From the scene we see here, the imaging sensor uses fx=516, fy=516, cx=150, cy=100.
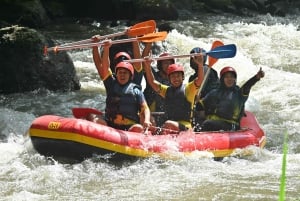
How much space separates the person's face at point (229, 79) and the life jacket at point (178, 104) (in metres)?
0.56

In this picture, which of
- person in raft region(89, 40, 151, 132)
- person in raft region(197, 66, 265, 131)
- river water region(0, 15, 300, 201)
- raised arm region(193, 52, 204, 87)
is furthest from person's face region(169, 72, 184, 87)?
river water region(0, 15, 300, 201)

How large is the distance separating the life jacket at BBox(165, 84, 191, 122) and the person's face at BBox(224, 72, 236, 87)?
560 mm

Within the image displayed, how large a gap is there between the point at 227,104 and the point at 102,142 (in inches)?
67.6

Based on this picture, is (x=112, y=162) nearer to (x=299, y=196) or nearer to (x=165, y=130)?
(x=165, y=130)

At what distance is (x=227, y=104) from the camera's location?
5.98 metres

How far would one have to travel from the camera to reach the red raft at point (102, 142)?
498 centimetres

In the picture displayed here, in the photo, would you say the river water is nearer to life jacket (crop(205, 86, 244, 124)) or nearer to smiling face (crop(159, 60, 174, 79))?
life jacket (crop(205, 86, 244, 124))

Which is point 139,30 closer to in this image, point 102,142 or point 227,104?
point 227,104

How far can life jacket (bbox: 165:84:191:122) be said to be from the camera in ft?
18.8

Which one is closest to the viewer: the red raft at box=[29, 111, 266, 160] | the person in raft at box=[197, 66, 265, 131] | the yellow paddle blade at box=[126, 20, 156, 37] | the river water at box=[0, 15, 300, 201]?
the river water at box=[0, 15, 300, 201]

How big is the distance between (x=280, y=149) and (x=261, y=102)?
2611mm

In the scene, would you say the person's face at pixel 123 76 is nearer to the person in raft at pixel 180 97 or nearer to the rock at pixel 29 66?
the person in raft at pixel 180 97

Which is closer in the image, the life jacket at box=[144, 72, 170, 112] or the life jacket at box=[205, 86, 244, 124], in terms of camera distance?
the life jacket at box=[205, 86, 244, 124]

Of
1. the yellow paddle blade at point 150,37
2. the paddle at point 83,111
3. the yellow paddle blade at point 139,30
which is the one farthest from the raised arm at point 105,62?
the yellow paddle blade at point 139,30
